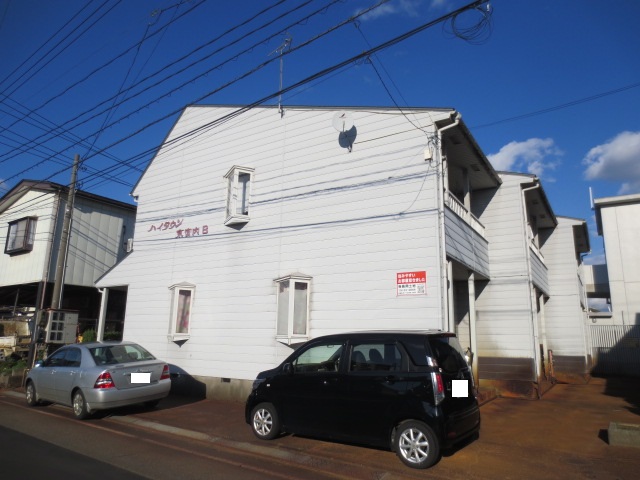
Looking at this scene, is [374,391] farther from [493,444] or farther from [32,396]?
[32,396]

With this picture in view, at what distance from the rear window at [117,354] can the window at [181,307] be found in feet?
8.03

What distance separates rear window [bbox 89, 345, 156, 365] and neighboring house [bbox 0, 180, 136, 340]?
1055 centimetres

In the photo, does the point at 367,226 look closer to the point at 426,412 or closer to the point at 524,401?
the point at 426,412

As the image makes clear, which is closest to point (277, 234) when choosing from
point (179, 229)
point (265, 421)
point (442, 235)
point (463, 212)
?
point (179, 229)

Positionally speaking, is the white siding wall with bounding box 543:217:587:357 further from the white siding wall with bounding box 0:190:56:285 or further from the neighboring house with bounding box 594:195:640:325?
the white siding wall with bounding box 0:190:56:285

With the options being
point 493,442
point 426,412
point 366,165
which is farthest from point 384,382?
point 366,165

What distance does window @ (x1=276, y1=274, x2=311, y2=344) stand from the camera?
10430mm

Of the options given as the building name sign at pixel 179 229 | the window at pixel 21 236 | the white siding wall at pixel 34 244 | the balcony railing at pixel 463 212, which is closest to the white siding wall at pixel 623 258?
the balcony railing at pixel 463 212

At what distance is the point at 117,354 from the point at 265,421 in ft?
13.8

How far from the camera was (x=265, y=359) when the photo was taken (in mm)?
10984

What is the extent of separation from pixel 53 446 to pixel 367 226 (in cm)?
693

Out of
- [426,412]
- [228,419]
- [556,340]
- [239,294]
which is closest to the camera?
[426,412]

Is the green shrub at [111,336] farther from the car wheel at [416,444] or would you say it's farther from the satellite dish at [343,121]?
the car wheel at [416,444]

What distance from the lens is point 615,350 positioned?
20438 millimetres
